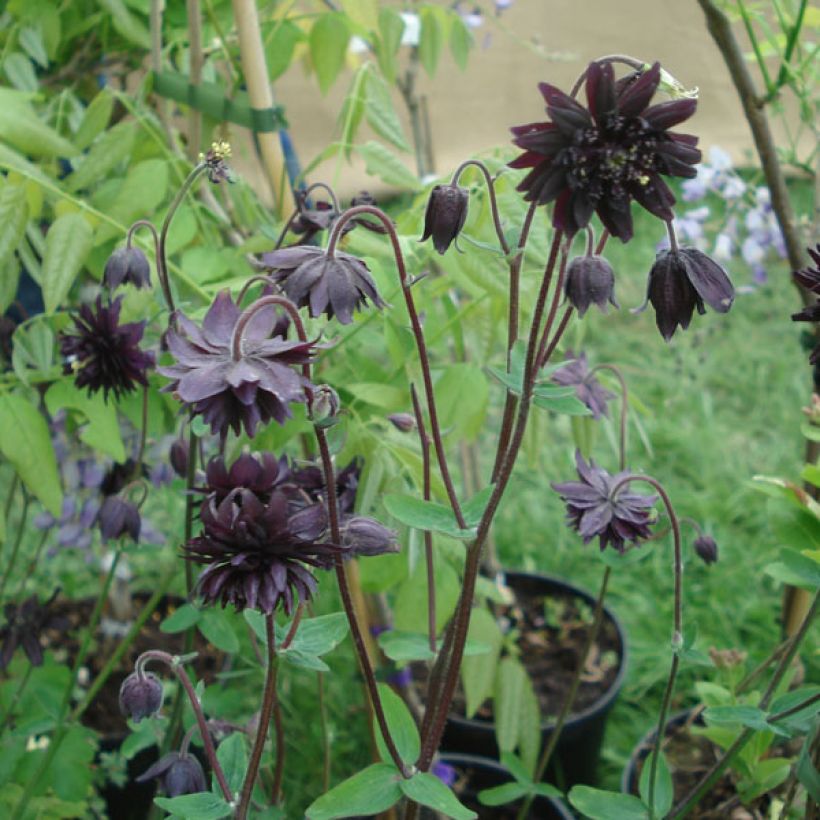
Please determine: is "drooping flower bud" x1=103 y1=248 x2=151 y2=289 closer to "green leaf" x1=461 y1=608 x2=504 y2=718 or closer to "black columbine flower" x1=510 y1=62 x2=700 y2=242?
"black columbine flower" x1=510 y1=62 x2=700 y2=242

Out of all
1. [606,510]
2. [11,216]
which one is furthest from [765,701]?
[11,216]

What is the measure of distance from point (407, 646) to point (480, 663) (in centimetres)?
27

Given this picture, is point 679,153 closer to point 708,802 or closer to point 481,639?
point 481,639

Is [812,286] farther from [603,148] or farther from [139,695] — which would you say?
[139,695]

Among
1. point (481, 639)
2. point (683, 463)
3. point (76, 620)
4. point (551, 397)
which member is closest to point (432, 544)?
point (481, 639)

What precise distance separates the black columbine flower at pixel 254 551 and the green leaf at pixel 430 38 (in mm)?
1072

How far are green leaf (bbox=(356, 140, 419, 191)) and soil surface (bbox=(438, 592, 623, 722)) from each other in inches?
37.7

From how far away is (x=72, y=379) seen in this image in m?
1.13

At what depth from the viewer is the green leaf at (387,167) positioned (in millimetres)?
1114

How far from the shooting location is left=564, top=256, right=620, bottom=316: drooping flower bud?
78 cm

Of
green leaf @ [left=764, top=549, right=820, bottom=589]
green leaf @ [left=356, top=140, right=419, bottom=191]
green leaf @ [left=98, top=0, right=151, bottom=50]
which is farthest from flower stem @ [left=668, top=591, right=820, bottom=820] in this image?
green leaf @ [left=98, top=0, right=151, bottom=50]

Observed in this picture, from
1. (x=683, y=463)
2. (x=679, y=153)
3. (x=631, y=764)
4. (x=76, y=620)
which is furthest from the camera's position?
(x=683, y=463)

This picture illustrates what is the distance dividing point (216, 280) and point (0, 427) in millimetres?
301

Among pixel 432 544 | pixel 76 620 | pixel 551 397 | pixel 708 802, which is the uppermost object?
pixel 551 397
